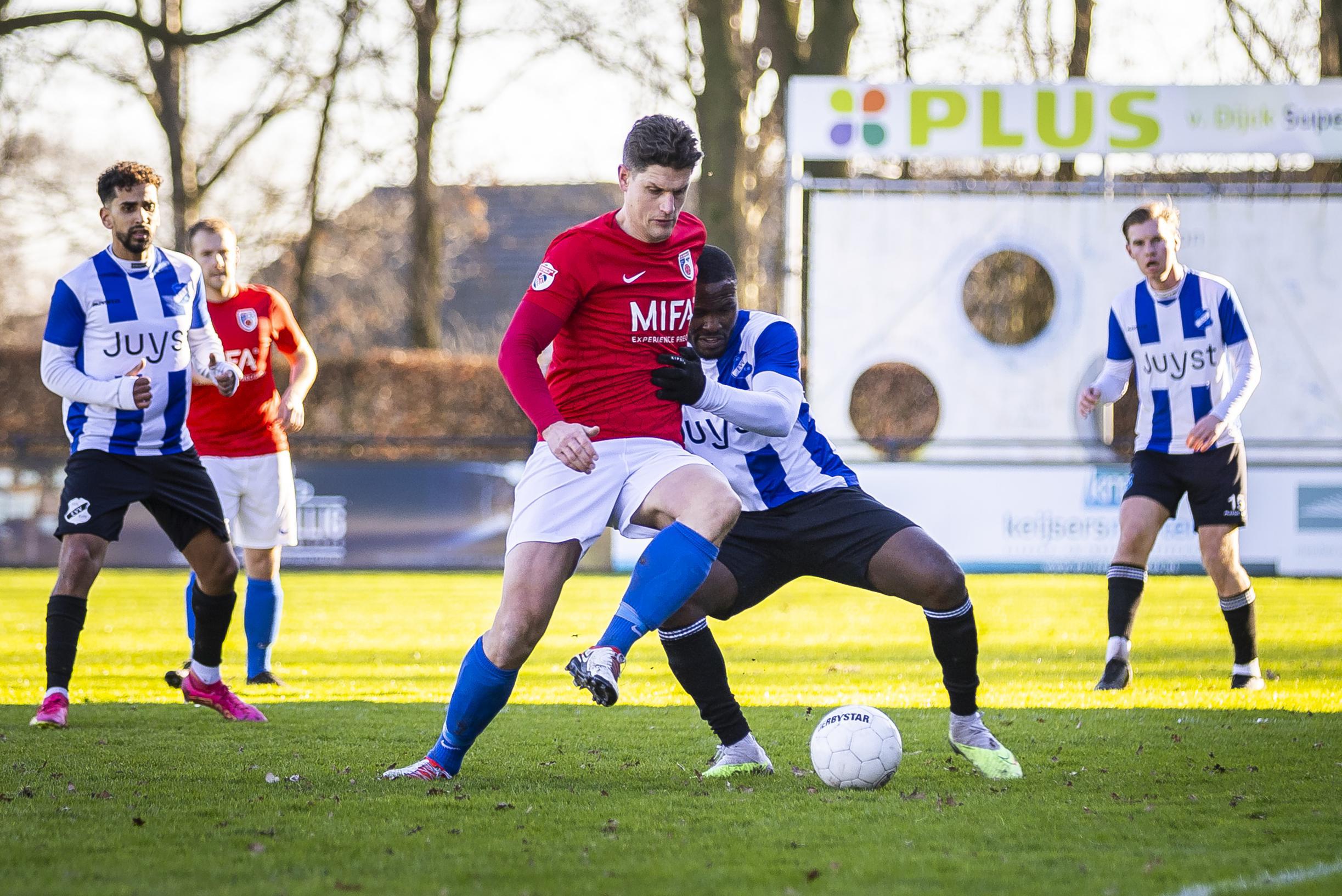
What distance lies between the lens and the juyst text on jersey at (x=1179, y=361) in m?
7.61

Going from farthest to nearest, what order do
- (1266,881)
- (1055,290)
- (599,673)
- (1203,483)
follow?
1. (1055,290)
2. (1203,483)
3. (599,673)
4. (1266,881)

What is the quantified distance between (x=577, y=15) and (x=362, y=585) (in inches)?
497

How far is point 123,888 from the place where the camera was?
11.4 ft

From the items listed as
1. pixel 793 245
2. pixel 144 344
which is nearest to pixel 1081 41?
pixel 793 245

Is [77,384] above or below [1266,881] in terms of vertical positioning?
above

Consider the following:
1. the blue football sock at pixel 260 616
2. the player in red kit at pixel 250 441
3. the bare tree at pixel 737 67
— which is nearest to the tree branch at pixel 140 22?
the bare tree at pixel 737 67

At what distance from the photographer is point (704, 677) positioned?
530 cm

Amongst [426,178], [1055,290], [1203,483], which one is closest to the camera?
[1203,483]

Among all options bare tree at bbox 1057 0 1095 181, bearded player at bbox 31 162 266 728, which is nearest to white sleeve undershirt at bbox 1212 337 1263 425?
bearded player at bbox 31 162 266 728

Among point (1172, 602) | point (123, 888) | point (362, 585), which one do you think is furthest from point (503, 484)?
point (123, 888)

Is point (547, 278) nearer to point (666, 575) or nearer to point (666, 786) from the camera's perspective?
point (666, 575)

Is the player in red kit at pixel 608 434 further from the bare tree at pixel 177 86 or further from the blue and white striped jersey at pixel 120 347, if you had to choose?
the bare tree at pixel 177 86

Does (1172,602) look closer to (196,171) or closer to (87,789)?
(87,789)

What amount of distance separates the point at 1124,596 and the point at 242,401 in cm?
469
